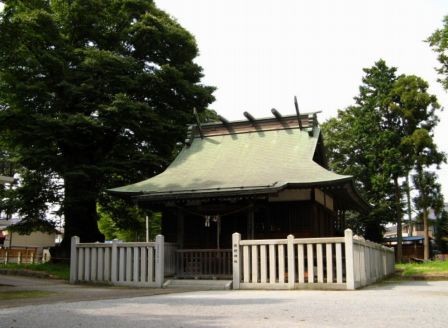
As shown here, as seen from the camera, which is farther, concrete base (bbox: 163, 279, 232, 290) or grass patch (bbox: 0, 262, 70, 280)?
grass patch (bbox: 0, 262, 70, 280)

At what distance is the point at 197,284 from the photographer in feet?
46.3

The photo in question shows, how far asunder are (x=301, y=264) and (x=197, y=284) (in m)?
3.35

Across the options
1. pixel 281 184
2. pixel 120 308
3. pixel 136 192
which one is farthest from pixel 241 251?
pixel 120 308

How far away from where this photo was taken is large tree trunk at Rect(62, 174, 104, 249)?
20.7 meters

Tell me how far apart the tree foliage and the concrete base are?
24289 millimetres

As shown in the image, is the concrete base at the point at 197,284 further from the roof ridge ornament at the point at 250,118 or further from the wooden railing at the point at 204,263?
the roof ridge ornament at the point at 250,118

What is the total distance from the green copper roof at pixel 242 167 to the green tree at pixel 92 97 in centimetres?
338

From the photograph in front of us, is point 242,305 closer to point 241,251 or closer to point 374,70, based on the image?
point 241,251

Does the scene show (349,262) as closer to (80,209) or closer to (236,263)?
(236,263)

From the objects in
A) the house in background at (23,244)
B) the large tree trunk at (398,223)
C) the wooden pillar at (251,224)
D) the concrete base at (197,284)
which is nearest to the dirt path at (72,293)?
the concrete base at (197,284)

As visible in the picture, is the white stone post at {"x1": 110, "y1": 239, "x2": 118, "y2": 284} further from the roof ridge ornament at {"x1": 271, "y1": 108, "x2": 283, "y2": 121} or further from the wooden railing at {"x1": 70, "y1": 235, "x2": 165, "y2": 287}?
the roof ridge ornament at {"x1": 271, "y1": 108, "x2": 283, "y2": 121}

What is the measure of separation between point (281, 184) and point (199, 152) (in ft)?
19.8

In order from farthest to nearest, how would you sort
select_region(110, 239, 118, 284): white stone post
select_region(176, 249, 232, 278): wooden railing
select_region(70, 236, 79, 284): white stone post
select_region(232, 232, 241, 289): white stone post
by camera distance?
select_region(70, 236, 79, 284): white stone post → select_region(176, 249, 232, 278): wooden railing → select_region(110, 239, 118, 284): white stone post → select_region(232, 232, 241, 289): white stone post

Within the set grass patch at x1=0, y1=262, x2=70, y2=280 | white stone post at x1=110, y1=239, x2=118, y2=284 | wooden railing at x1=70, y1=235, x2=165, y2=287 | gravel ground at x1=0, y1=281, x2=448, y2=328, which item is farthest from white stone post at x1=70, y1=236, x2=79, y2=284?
gravel ground at x1=0, y1=281, x2=448, y2=328
